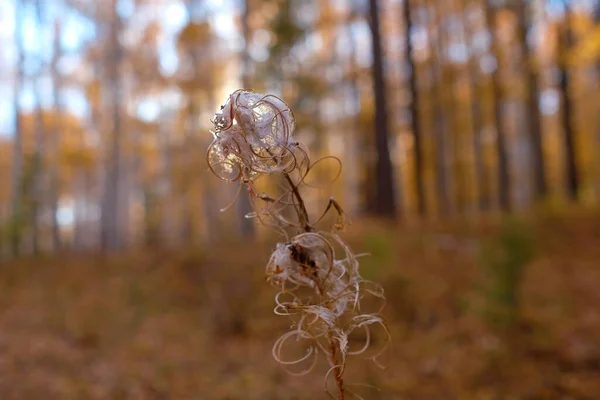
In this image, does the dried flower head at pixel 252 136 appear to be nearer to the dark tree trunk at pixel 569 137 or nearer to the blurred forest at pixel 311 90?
the blurred forest at pixel 311 90

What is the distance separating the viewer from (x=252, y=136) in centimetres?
141

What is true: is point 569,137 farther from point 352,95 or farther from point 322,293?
point 322,293

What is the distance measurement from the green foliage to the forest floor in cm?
12

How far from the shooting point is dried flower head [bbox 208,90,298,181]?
140cm

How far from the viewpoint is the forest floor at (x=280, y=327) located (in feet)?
15.8

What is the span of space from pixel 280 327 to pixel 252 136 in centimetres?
535

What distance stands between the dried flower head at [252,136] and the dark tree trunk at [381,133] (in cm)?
919

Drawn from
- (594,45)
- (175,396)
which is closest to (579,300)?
(594,45)

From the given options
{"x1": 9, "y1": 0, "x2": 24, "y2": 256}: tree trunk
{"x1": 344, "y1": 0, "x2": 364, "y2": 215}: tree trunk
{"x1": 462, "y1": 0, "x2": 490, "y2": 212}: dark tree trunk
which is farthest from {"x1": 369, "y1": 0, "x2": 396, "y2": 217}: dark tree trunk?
{"x1": 9, "y1": 0, "x2": 24, "y2": 256}: tree trunk

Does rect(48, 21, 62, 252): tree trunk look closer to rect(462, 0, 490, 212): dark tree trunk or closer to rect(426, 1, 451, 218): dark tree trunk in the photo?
rect(426, 1, 451, 218): dark tree trunk

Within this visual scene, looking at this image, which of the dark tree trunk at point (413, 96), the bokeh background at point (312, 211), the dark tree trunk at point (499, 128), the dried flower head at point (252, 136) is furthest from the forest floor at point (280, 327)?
the dark tree trunk at point (499, 128)

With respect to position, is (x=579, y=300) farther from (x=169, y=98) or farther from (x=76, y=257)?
(x=169, y=98)

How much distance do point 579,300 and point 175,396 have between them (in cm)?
518

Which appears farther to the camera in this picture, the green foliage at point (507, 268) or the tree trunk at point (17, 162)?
the tree trunk at point (17, 162)
